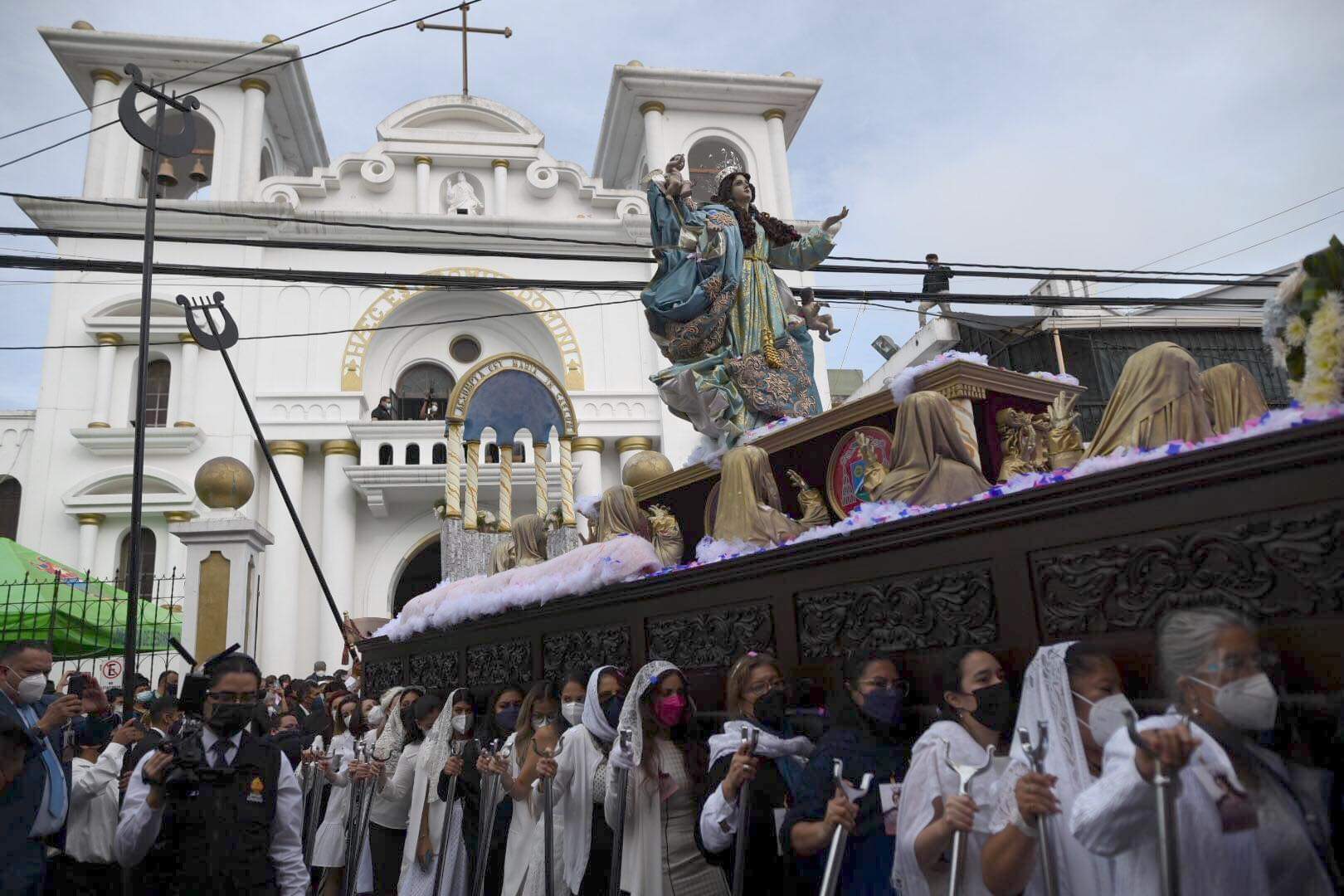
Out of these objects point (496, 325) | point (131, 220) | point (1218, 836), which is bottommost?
point (1218, 836)

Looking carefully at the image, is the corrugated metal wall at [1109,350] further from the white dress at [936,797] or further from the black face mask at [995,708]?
the white dress at [936,797]

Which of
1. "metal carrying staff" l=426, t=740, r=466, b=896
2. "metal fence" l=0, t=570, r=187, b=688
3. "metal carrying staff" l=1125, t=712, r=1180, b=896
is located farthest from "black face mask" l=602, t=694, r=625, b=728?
"metal fence" l=0, t=570, r=187, b=688

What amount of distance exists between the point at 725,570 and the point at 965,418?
1.49 meters

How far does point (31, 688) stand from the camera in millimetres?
3672

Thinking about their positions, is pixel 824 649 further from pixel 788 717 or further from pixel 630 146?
pixel 630 146

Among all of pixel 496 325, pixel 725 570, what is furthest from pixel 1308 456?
pixel 496 325

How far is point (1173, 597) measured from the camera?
2.61 meters

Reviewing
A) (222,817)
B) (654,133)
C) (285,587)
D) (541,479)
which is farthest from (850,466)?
(654,133)

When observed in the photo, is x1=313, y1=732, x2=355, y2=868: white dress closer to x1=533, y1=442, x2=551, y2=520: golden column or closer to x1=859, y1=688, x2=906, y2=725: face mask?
x1=533, y1=442, x2=551, y2=520: golden column

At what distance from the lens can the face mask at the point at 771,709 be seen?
330cm

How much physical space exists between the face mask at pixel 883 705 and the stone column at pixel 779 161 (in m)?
17.3

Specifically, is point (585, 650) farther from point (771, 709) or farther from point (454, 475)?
point (454, 475)

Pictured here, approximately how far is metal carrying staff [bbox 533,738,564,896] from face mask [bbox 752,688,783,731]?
118cm

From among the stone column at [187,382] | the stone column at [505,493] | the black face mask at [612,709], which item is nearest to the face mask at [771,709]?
the black face mask at [612,709]
